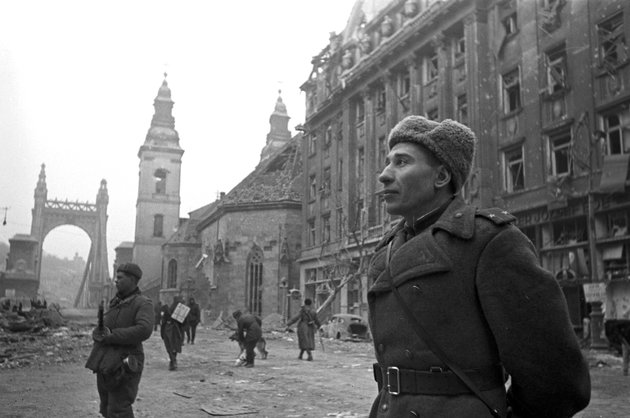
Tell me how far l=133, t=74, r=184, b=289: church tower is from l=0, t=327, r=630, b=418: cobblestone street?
61826 mm

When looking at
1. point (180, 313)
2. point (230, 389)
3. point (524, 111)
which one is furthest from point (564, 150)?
point (230, 389)

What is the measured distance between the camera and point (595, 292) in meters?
19.3

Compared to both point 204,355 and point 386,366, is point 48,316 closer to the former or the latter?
point 204,355

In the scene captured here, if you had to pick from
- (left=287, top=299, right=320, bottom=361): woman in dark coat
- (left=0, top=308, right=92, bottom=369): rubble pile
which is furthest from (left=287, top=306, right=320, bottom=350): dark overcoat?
(left=0, top=308, right=92, bottom=369): rubble pile

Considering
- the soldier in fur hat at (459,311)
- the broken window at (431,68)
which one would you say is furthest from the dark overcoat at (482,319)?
the broken window at (431,68)

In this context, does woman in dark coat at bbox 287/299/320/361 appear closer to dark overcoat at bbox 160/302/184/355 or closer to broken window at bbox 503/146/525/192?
dark overcoat at bbox 160/302/184/355

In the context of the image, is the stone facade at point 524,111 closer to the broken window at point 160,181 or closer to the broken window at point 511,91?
the broken window at point 511,91

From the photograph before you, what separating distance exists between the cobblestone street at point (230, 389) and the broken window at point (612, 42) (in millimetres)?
9132

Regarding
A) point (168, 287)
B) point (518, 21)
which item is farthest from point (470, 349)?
point (168, 287)

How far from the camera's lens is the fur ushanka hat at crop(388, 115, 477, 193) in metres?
2.41

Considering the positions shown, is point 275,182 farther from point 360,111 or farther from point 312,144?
point 360,111

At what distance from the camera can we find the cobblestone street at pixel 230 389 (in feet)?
31.3

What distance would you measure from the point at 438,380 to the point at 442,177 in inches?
30.5

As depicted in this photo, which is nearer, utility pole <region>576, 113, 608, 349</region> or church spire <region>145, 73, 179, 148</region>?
utility pole <region>576, 113, 608, 349</region>
